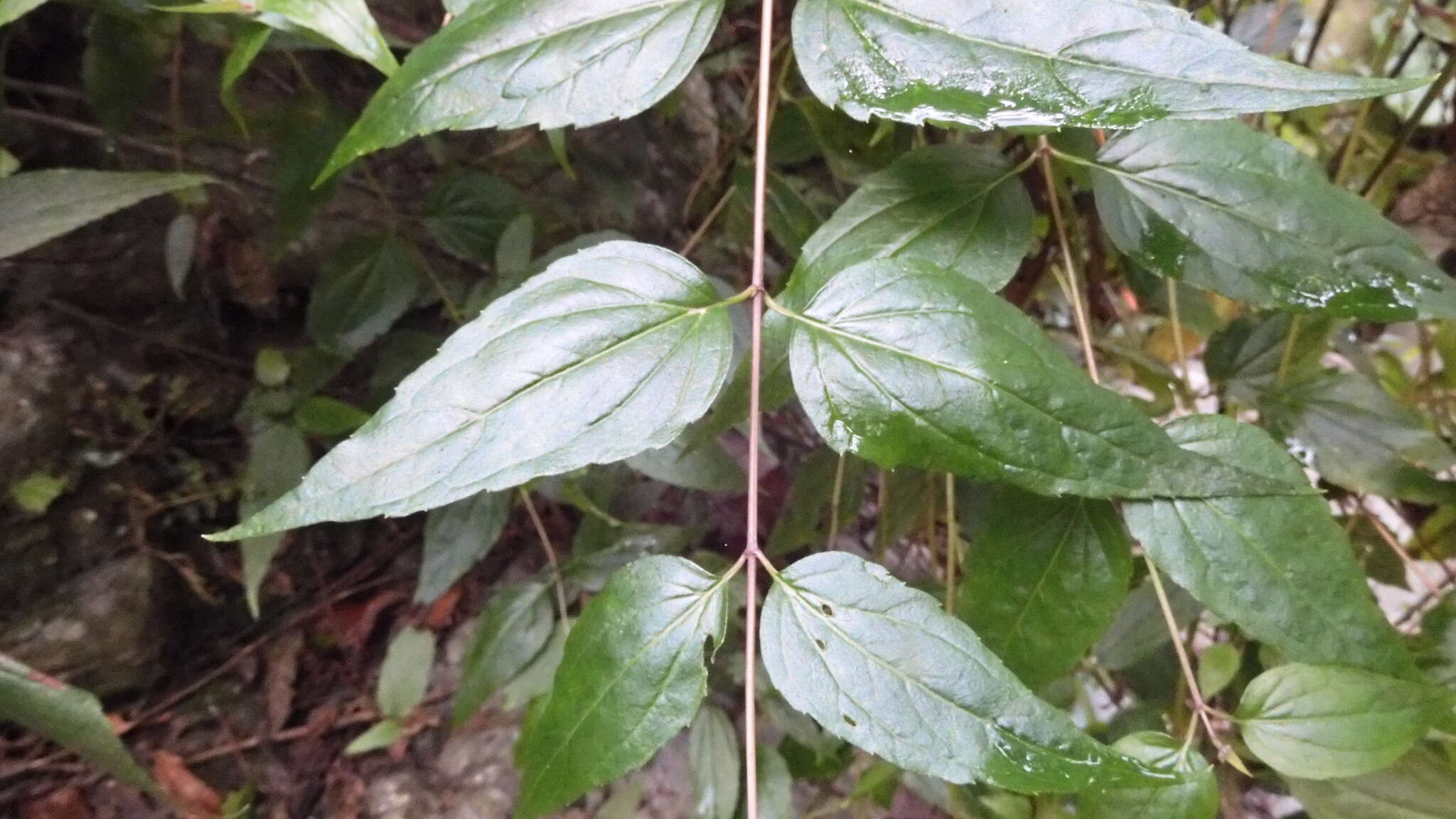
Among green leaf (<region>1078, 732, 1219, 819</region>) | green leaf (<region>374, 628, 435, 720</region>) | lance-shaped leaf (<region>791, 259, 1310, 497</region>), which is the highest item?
lance-shaped leaf (<region>791, 259, 1310, 497</region>)

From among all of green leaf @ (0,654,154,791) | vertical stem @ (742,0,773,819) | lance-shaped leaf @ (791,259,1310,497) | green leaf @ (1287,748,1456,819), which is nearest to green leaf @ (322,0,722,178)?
vertical stem @ (742,0,773,819)

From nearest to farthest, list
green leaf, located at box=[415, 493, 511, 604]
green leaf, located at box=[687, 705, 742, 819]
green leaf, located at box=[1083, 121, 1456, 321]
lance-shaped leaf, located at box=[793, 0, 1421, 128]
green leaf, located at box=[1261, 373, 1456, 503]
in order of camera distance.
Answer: lance-shaped leaf, located at box=[793, 0, 1421, 128] < green leaf, located at box=[1083, 121, 1456, 321] < green leaf, located at box=[1261, 373, 1456, 503] < green leaf, located at box=[687, 705, 742, 819] < green leaf, located at box=[415, 493, 511, 604]

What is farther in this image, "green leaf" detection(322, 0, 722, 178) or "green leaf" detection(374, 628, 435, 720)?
"green leaf" detection(374, 628, 435, 720)

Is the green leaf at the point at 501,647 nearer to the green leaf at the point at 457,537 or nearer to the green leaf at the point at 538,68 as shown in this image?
the green leaf at the point at 457,537

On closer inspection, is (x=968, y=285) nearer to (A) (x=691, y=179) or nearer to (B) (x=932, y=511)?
(B) (x=932, y=511)

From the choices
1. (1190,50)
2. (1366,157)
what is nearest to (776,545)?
(1190,50)

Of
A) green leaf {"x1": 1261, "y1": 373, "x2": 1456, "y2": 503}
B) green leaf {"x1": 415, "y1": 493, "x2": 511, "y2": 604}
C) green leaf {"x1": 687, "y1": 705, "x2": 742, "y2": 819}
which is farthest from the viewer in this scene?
green leaf {"x1": 415, "y1": 493, "x2": 511, "y2": 604}

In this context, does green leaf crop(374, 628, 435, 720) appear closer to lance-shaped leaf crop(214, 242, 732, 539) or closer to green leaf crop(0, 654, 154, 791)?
green leaf crop(0, 654, 154, 791)
